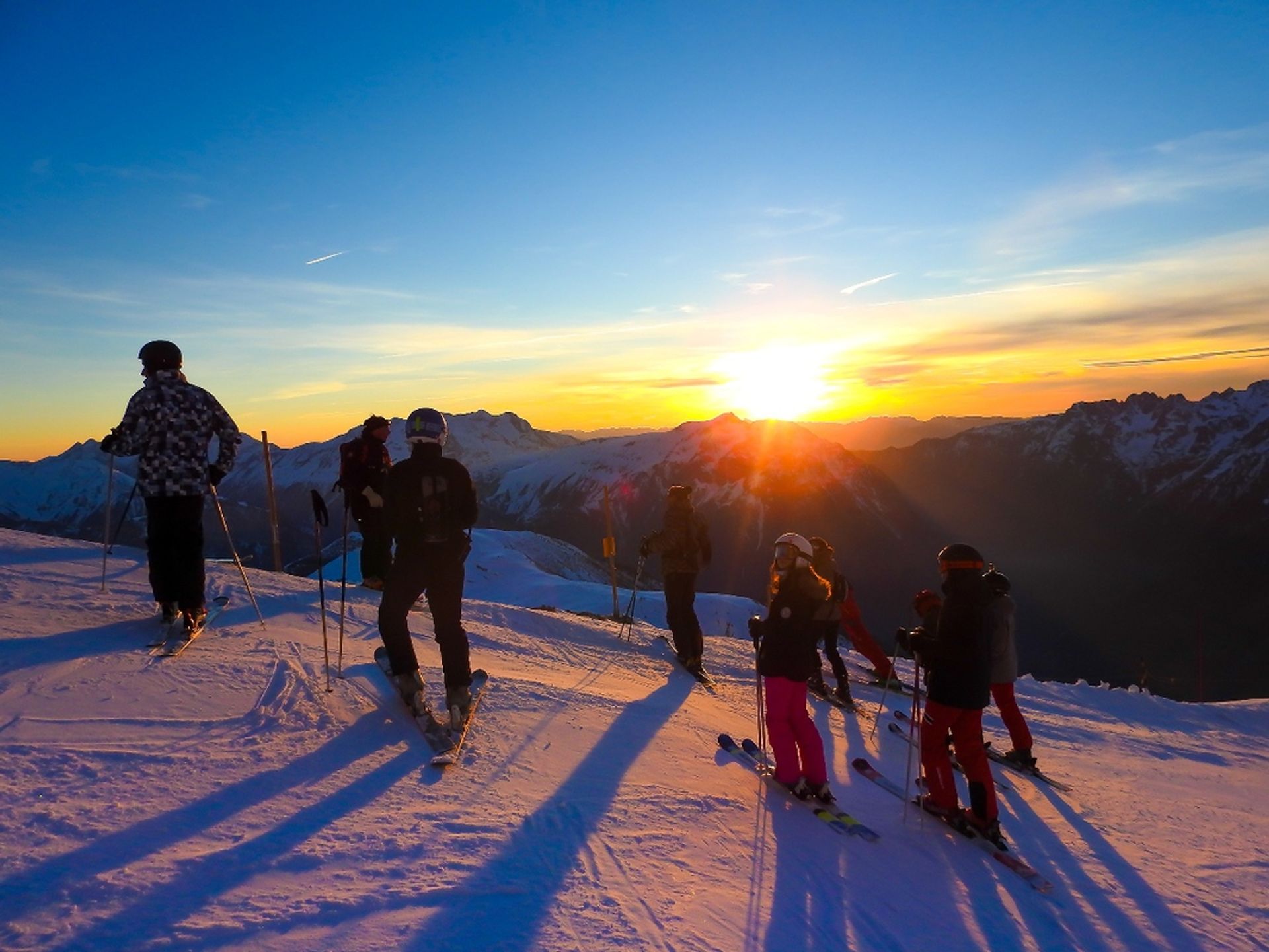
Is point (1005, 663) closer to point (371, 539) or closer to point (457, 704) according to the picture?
point (457, 704)

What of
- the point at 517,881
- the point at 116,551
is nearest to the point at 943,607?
the point at 517,881

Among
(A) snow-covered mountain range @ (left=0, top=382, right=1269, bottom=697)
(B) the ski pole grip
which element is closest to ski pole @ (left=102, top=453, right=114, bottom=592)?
(B) the ski pole grip

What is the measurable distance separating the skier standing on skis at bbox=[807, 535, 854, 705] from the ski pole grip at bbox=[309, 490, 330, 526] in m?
3.85

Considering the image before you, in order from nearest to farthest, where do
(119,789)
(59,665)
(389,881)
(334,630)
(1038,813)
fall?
(389,881)
(119,789)
(59,665)
(1038,813)
(334,630)

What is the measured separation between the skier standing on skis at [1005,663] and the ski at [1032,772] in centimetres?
3

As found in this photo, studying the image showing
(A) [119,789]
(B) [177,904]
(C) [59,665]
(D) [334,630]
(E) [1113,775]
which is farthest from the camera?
(E) [1113,775]

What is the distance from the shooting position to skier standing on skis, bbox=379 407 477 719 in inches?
216

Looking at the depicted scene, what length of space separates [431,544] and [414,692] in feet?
4.02

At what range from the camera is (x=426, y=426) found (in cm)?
560

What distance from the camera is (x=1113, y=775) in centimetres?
920

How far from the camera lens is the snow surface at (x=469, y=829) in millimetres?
3338

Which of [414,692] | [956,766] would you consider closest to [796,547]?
[414,692]

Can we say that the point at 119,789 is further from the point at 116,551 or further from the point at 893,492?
the point at 893,492

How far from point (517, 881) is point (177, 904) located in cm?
145
